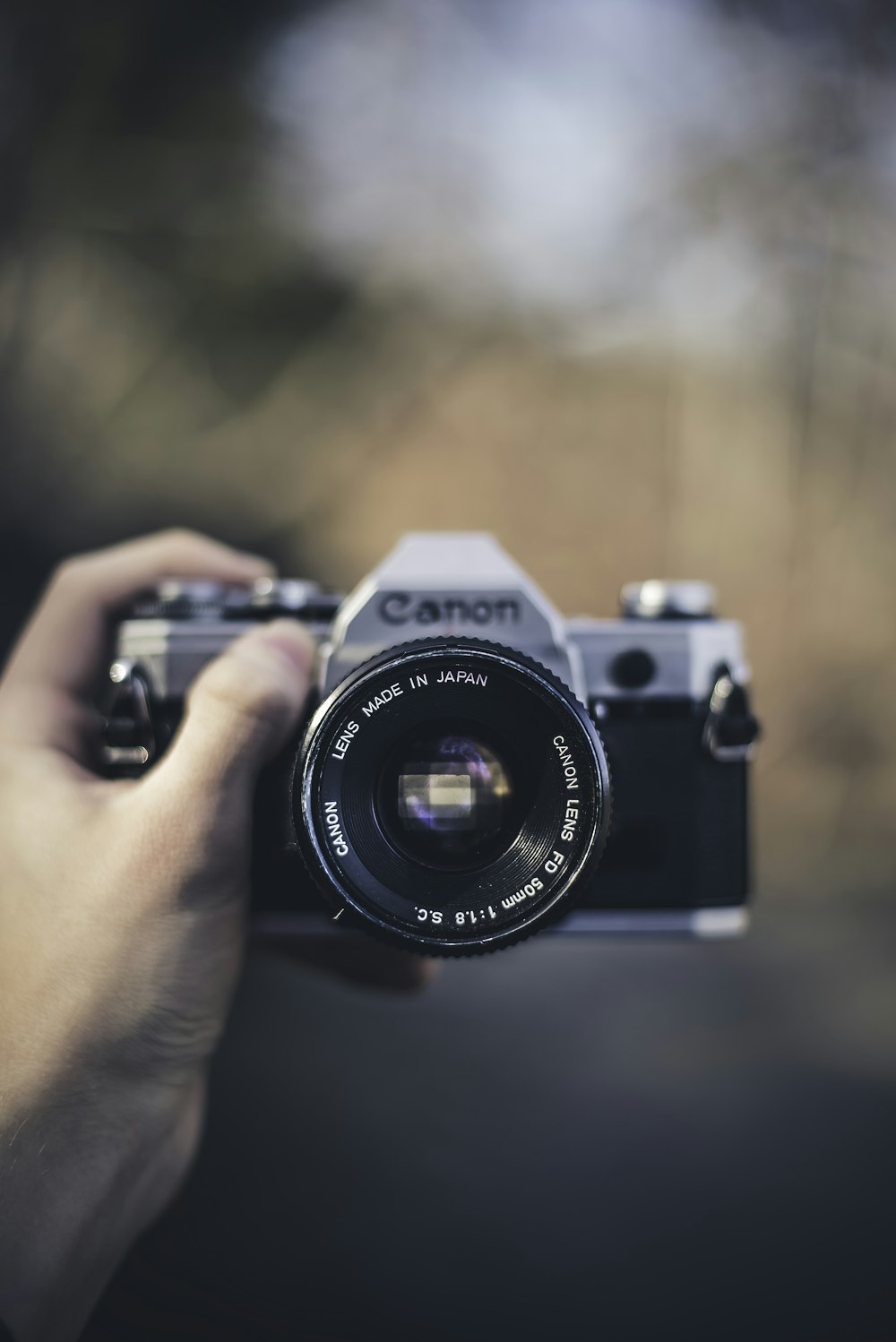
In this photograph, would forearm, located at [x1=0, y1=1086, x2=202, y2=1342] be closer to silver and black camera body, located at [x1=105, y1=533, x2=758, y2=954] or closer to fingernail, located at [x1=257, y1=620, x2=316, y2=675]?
silver and black camera body, located at [x1=105, y1=533, x2=758, y2=954]

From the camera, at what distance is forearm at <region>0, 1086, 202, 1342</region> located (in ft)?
1.20

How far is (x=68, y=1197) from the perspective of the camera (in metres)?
0.39

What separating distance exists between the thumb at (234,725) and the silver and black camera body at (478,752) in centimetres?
2

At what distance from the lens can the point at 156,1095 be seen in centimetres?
44

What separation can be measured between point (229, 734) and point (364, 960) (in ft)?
1.00

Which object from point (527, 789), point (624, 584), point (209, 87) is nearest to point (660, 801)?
point (527, 789)

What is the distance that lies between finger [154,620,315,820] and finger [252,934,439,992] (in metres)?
0.22

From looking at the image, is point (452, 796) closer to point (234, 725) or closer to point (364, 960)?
point (234, 725)

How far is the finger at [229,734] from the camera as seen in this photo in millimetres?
404

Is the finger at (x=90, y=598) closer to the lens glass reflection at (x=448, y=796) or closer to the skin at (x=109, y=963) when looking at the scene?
the skin at (x=109, y=963)

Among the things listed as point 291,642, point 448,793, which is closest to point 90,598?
point 291,642

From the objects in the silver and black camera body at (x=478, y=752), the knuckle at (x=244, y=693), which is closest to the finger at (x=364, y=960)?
the silver and black camera body at (x=478, y=752)

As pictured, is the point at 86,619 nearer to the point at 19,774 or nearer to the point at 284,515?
the point at 19,774

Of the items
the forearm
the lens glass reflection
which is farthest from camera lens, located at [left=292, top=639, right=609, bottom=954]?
the forearm
